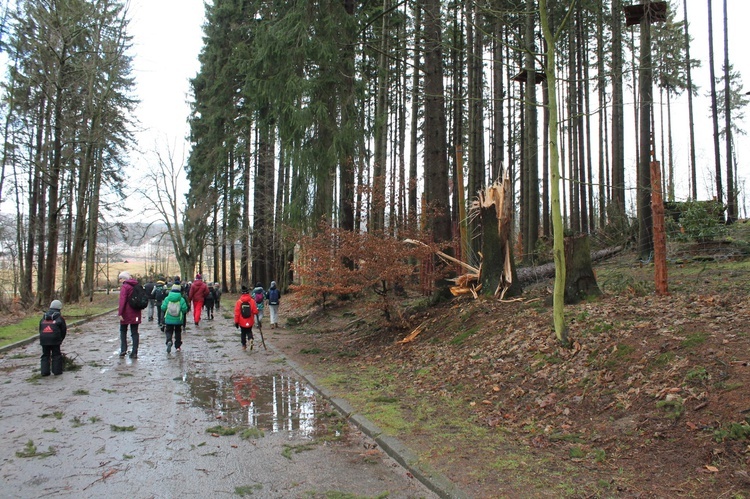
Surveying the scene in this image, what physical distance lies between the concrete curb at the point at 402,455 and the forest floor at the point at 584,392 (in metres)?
0.11

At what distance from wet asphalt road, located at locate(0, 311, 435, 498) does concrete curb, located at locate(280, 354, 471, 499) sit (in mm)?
95

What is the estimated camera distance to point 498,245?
427 inches

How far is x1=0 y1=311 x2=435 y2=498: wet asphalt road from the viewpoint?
438 centimetres

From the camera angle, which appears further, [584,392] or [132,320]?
[132,320]

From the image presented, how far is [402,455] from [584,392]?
2236mm

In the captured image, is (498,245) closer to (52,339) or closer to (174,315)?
(174,315)

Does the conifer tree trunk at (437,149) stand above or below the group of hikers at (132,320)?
above

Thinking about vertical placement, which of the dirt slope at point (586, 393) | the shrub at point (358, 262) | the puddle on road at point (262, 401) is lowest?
the puddle on road at point (262, 401)

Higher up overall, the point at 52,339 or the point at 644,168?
the point at 644,168

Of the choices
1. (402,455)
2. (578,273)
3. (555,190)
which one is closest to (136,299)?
(402,455)

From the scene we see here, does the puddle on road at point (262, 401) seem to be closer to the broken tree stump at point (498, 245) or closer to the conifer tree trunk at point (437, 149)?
the broken tree stump at point (498, 245)

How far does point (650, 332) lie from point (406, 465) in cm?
360

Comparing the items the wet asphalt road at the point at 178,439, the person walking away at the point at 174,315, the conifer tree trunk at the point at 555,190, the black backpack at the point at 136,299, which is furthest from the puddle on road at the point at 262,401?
the conifer tree trunk at the point at 555,190

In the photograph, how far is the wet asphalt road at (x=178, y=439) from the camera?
14.4 feet
